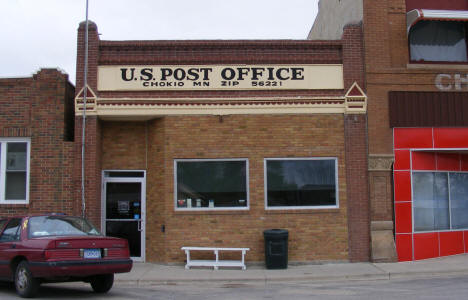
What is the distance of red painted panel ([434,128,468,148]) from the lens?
1454cm

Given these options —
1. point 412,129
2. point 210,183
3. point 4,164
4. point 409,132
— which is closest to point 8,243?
point 4,164

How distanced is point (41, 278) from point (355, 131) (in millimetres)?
8733

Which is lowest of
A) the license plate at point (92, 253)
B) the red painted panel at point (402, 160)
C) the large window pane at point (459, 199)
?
the license plate at point (92, 253)

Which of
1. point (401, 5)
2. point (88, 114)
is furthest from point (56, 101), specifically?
point (401, 5)

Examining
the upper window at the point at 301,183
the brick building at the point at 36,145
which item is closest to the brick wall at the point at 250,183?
the upper window at the point at 301,183

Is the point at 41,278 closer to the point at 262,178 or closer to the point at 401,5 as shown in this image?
the point at 262,178

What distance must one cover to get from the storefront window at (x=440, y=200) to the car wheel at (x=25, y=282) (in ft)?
32.6

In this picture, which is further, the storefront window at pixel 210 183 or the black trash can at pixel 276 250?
the storefront window at pixel 210 183

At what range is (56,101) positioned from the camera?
1447cm

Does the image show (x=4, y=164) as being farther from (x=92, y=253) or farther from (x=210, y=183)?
(x=92, y=253)

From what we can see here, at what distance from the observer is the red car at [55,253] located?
908cm

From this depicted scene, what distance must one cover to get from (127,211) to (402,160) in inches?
300

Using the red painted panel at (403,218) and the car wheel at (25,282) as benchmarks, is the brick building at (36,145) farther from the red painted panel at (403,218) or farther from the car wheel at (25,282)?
the red painted panel at (403,218)

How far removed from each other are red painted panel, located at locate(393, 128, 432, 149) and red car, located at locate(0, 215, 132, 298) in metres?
8.07
